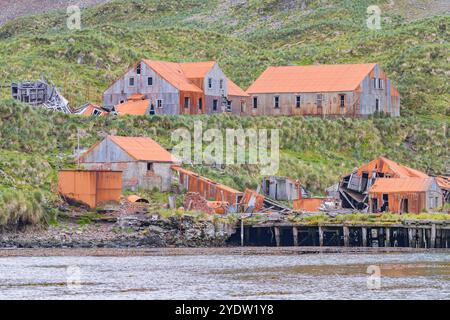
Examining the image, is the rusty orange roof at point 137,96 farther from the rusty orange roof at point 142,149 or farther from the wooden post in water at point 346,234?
the wooden post in water at point 346,234

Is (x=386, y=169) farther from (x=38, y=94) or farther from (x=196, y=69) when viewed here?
(x=38, y=94)

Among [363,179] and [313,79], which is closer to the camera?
[363,179]

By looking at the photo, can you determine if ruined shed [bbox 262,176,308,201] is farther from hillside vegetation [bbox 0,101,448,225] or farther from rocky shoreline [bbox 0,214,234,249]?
rocky shoreline [bbox 0,214,234,249]

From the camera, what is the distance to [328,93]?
122062mm

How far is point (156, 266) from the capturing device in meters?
75.7

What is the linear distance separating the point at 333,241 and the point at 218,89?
101 feet

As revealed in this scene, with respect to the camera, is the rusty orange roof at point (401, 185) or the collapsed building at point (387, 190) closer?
the collapsed building at point (387, 190)

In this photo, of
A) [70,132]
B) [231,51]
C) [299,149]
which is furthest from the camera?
[231,51]

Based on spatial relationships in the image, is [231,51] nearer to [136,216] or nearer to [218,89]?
[218,89]

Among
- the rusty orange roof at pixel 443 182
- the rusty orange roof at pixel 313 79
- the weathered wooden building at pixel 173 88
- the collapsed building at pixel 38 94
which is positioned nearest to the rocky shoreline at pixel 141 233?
the rusty orange roof at pixel 443 182

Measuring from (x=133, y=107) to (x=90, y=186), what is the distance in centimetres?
2452

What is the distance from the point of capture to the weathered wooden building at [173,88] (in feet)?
384

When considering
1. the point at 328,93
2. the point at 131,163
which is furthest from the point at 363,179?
the point at 328,93
